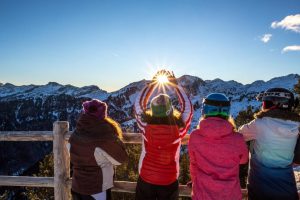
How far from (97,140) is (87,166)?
1.34 ft

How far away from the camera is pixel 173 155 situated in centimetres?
414

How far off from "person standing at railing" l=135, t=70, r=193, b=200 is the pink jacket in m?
0.39

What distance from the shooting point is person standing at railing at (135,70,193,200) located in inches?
160

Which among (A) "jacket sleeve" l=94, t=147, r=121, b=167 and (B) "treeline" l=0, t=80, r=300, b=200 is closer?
(A) "jacket sleeve" l=94, t=147, r=121, b=167

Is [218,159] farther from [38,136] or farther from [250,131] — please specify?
[38,136]

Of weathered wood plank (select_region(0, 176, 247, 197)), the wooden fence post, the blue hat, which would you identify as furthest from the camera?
the wooden fence post

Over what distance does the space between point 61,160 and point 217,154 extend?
110 inches

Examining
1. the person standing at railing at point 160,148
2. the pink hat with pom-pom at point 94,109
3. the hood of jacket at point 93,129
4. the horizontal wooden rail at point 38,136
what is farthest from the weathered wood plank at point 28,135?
the person standing at railing at point 160,148

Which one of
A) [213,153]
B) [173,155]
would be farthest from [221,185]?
[173,155]

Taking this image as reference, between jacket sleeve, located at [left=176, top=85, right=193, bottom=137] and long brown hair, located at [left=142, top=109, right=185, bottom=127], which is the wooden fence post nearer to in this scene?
long brown hair, located at [left=142, top=109, right=185, bottom=127]

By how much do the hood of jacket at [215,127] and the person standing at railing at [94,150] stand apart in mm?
1155

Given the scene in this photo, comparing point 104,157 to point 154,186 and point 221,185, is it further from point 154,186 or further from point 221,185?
point 221,185

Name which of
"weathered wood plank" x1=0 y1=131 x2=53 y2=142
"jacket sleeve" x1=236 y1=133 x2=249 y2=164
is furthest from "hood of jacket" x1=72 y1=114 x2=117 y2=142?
"jacket sleeve" x1=236 y1=133 x2=249 y2=164

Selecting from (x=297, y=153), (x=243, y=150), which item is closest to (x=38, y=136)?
(x=243, y=150)
